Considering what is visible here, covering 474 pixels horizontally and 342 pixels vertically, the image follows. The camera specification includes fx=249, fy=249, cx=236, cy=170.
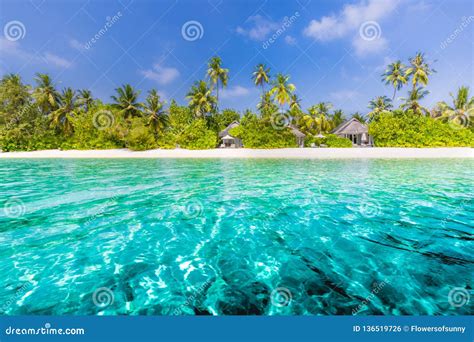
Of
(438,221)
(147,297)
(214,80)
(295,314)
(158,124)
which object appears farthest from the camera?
(214,80)

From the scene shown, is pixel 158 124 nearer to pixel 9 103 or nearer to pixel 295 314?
pixel 9 103

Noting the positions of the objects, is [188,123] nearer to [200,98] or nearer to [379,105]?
[200,98]

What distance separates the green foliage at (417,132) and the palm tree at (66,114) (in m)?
43.8

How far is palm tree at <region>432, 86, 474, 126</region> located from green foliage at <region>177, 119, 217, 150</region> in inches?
1259

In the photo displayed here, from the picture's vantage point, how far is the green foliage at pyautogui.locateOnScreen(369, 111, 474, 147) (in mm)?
28875

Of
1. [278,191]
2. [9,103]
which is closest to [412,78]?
[278,191]

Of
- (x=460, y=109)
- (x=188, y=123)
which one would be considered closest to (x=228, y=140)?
(x=188, y=123)

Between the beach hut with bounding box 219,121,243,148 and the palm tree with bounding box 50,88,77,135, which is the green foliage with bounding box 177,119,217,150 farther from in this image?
the palm tree with bounding box 50,88,77,135

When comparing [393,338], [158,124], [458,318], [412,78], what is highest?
[412,78]

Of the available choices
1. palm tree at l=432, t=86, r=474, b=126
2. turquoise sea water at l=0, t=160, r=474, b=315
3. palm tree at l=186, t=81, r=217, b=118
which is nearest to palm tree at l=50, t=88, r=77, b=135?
palm tree at l=186, t=81, r=217, b=118

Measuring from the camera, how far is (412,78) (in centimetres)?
4116

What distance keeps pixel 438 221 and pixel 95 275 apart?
23.0 ft

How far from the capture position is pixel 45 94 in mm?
39906

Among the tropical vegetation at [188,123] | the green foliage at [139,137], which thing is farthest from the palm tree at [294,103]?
the green foliage at [139,137]
